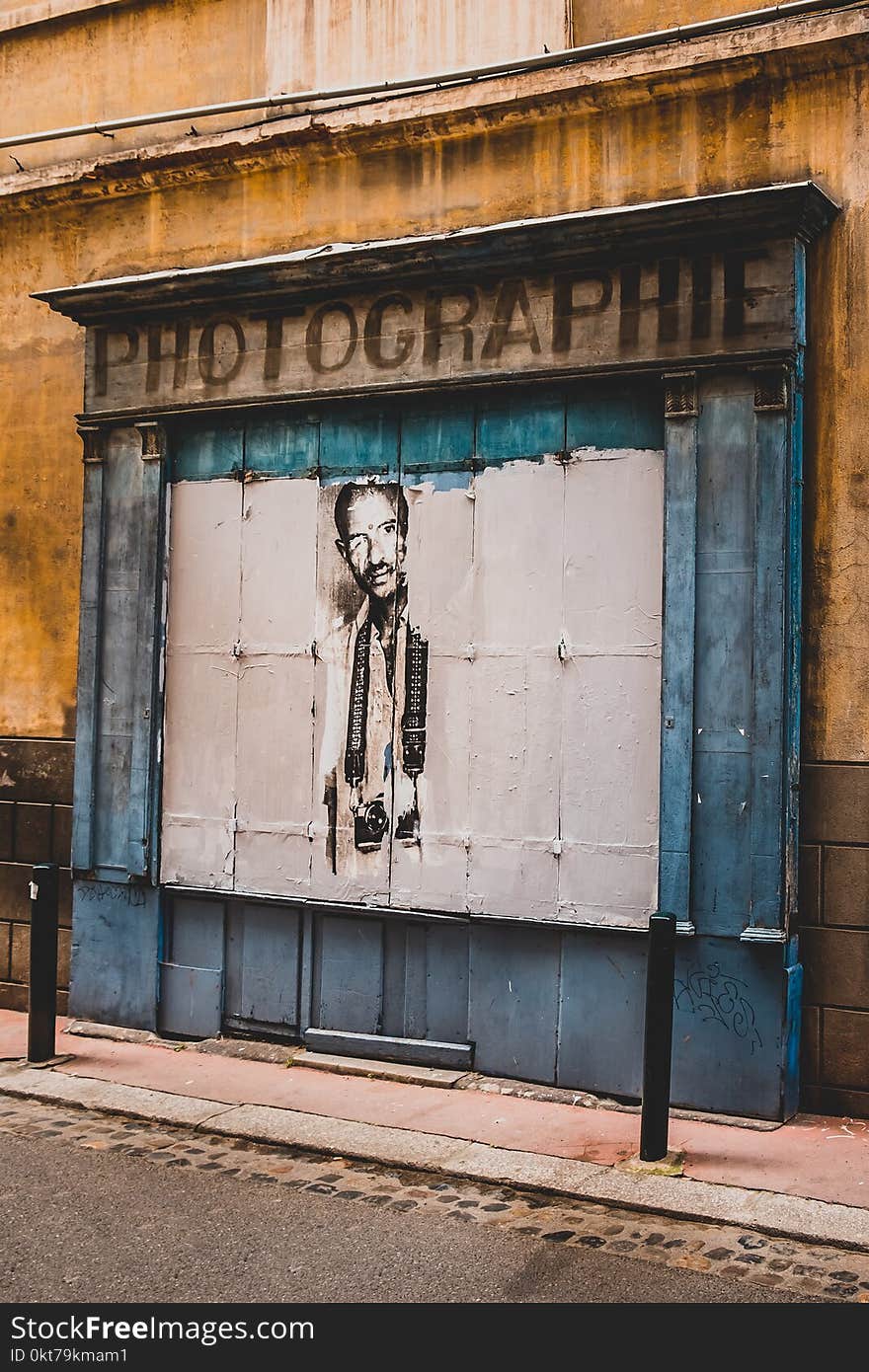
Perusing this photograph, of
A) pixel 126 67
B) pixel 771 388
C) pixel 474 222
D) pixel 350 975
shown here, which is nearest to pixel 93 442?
pixel 126 67

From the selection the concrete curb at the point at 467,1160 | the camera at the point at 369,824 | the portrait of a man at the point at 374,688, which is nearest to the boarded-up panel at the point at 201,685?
the portrait of a man at the point at 374,688

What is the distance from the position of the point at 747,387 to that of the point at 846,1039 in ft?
10.4

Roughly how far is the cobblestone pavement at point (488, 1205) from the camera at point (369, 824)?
1876 mm

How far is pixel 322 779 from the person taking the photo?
788 cm

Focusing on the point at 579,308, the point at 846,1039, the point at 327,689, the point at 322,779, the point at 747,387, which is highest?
the point at 579,308

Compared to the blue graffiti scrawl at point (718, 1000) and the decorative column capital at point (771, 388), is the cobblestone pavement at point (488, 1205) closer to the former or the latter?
the blue graffiti scrawl at point (718, 1000)

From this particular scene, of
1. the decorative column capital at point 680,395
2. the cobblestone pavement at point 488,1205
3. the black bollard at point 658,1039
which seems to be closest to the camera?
the cobblestone pavement at point 488,1205

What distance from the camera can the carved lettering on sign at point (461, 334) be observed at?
679 cm

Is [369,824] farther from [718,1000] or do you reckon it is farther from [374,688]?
[718,1000]

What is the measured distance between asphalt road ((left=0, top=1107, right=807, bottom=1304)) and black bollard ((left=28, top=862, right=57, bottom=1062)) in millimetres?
1785

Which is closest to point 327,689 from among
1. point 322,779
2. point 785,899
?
point 322,779

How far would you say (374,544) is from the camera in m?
7.77
